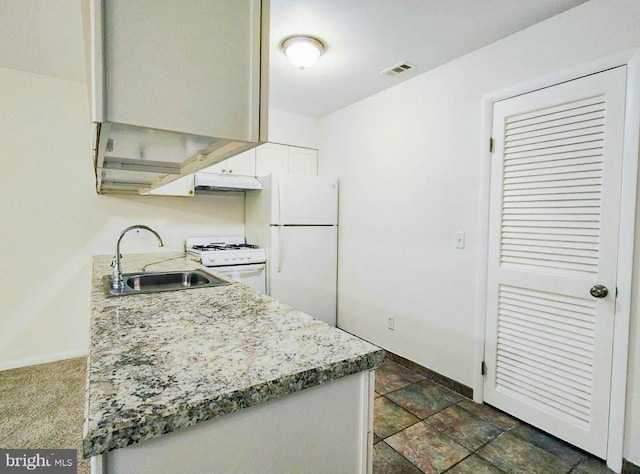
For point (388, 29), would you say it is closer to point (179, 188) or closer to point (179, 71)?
point (179, 71)

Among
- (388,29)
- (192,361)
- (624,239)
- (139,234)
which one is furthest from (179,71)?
(139,234)


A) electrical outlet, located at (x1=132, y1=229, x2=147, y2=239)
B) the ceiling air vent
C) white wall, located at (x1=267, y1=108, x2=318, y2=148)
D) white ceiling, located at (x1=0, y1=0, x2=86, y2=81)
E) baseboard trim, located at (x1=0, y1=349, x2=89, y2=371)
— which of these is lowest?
baseboard trim, located at (x1=0, y1=349, x2=89, y2=371)

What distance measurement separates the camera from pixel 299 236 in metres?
3.45

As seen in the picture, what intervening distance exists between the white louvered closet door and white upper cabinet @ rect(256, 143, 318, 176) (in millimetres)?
2234

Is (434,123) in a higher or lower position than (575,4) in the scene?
lower

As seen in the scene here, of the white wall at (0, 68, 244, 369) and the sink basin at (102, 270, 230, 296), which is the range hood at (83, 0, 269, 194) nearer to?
the sink basin at (102, 270, 230, 296)

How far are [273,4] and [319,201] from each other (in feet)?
6.37

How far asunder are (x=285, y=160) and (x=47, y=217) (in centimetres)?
233

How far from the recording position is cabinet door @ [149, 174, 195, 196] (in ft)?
10.3

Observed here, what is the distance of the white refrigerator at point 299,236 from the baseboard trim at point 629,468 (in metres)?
2.51

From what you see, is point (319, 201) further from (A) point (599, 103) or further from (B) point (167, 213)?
(A) point (599, 103)

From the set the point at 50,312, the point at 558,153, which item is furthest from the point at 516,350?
the point at 50,312

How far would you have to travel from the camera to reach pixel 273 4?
1.90 meters

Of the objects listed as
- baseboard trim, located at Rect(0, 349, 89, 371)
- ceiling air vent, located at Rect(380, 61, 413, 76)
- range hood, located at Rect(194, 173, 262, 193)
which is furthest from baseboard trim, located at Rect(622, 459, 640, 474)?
baseboard trim, located at Rect(0, 349, 89, 371)
